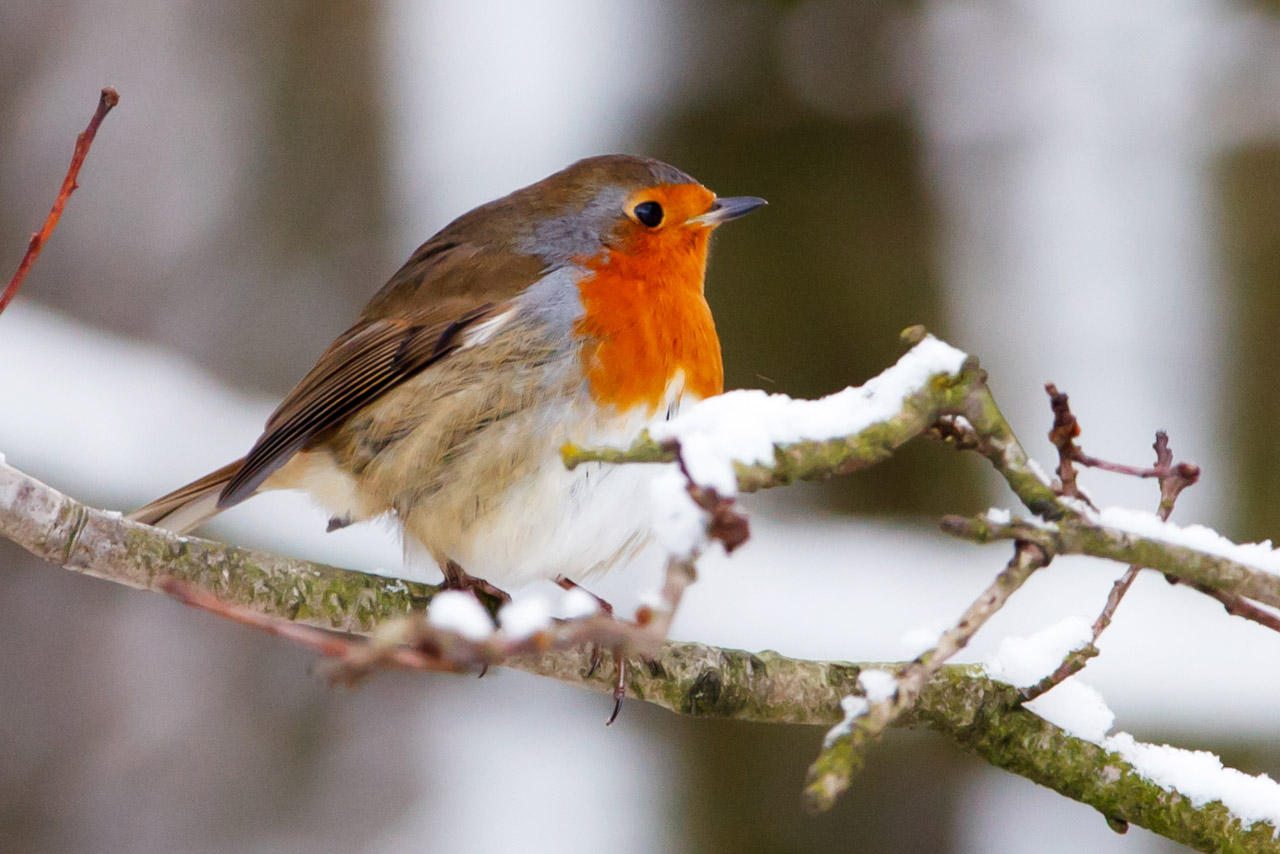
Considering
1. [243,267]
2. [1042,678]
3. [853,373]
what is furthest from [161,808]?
[1042,678]

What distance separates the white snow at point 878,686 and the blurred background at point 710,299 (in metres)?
2.59

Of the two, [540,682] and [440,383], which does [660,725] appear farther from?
[440,383]

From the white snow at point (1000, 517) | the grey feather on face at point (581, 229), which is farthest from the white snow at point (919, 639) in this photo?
the grey feather on face at point (581, 229)

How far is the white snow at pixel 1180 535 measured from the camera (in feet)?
4.17

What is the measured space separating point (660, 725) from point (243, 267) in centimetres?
229

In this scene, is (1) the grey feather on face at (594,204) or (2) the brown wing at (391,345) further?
(1) the grey feather on face at (594,204)

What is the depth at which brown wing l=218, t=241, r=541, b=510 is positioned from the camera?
2.60 meters

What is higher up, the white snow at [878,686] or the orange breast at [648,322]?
the white snow at [878,686]

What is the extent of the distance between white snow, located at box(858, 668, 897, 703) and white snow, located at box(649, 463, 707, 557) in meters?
0.23

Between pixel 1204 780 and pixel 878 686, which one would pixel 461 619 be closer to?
pixel 878 686

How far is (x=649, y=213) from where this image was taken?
281 centimetres

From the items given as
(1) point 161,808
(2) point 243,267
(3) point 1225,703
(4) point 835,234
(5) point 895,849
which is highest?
(4) point 835,234

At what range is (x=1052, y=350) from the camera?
460cm

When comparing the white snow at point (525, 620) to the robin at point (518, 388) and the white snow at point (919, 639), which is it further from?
the robin at point (518, 388)
